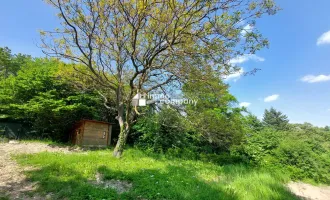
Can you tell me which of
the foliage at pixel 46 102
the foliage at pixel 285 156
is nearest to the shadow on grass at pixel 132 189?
the foliage at pixel 285 156

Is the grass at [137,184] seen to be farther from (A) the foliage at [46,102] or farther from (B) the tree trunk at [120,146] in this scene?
(A) the foliage at [46,102]

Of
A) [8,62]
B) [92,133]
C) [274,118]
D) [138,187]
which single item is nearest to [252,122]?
[92,133]

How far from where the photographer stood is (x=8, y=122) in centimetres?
1436

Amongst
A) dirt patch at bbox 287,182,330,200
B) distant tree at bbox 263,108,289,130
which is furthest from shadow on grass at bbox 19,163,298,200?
distant tree at bbox 263,108,289,130

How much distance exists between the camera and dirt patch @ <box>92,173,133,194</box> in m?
4.54

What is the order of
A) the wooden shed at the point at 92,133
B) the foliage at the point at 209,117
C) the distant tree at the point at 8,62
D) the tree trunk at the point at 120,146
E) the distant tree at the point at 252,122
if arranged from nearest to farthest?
the foliage at the point at 209,117
the tree trunk at the point at 120,146
the wooden shed at the point at 92,133
the distant tree at the point at 252,122
the distant tree at the point at 8,62

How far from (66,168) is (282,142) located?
436 inches

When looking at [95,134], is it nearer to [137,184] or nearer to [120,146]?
[120,146]

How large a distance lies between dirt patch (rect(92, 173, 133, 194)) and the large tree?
3307mm

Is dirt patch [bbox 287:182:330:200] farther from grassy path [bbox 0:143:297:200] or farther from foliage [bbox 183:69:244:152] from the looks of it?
foliage [bbox 183:69:244:152]

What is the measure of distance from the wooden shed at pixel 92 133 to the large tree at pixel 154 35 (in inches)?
152

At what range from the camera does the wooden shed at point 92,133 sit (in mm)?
11609

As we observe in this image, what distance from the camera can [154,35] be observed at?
7.13m

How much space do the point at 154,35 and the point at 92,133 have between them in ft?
25.5
